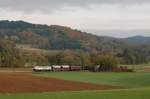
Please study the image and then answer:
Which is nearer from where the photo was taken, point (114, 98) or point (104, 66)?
point (114, 98)

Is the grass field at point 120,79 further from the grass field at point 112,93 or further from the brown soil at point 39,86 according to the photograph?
the brown soil at point 39,86

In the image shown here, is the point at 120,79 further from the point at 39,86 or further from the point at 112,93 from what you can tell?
the point at 112,93

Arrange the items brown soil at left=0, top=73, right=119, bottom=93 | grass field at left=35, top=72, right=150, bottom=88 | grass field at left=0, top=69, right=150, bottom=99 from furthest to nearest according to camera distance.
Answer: grass field at left=35, top=72, right=150, bottom=88 → brown soil at left=0, top=73, right=119, bottom=93 → grass field at left=0, top=69, right=150, bottom=99

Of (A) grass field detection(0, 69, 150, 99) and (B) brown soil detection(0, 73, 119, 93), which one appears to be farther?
(B) brown soil detection(0, 73, 119, 93)

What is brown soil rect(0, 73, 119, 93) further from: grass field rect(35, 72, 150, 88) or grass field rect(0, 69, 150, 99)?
grass field rect(35, 72, 150, 88)

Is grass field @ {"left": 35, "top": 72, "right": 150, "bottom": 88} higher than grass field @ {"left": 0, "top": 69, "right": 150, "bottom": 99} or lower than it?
lower

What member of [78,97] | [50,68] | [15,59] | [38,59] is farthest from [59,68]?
[78,97]

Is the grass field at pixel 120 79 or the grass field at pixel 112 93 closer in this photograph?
the grass field at pixel 112 93

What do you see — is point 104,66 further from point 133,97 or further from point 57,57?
point 133,97

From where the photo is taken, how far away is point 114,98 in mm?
30562

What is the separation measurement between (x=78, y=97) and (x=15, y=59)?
86.3m

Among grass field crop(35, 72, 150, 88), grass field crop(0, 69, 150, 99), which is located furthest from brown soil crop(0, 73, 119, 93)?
grass field crop(35, 72, 150, 88)

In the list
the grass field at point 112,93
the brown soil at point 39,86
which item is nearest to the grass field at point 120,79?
the grass field at point 112,93

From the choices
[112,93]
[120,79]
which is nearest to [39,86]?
[112,93]
